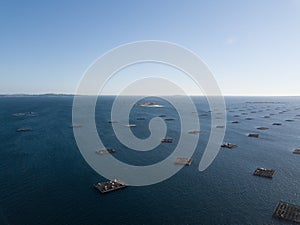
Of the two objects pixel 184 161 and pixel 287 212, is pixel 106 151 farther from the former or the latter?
pixel 287 212

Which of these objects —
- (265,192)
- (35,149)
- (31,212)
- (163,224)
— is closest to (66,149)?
(35,149)

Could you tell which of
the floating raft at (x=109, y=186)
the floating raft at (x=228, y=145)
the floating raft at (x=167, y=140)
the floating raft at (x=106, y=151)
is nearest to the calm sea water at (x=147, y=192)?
the floating raft at (x=109, y=186)

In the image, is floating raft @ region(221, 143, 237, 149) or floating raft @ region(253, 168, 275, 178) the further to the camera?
floating raft @ region(221, 143, 237, 149)

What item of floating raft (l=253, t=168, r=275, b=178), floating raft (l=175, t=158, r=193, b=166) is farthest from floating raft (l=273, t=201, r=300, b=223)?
floating raft (l=175, t=158, r=193, b=166)

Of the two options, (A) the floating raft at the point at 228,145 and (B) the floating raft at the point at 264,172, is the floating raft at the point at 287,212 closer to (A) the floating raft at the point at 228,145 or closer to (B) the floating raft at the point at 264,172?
(B) the floating raft at the point at 264,172

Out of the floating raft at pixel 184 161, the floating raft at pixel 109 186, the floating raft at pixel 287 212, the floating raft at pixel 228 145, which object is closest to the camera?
the floating raft at pixel 287 212

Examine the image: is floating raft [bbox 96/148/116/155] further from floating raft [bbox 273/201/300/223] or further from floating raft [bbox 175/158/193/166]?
floating raft [bbox 273/201/300/223]

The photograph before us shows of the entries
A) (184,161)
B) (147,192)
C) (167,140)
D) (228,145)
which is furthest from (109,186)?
(228,145)
